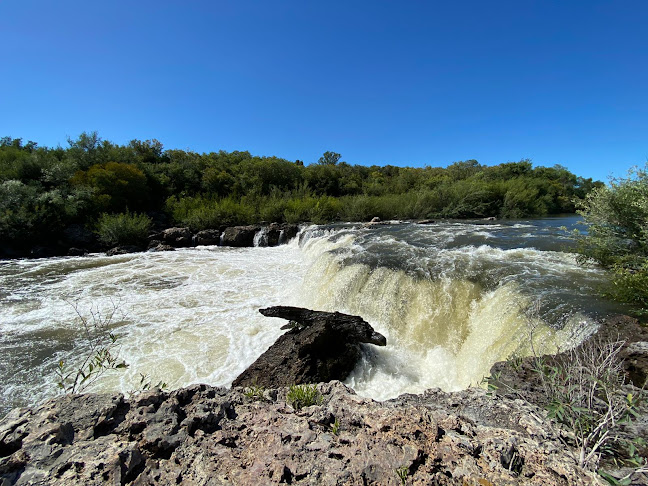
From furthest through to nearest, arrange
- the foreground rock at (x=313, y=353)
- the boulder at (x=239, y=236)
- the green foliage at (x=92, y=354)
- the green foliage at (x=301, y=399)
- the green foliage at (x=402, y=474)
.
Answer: the boulder at (x=239, y=236)
the green foliage at (x=92, y=354)
the foreground rock at (x=313, y=353)
the green foliage at (x=301, y=399)
the green foliage at (x=402, y=474)

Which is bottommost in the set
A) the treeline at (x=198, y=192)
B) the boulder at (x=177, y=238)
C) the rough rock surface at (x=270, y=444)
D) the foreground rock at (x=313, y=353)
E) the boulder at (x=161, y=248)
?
the foreground rock at (x=313, y=353)

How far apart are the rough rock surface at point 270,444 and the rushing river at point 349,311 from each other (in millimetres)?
1013

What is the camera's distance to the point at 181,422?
159 cm

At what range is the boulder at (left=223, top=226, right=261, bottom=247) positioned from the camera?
17.0 meters

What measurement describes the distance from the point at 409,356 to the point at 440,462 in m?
4.11

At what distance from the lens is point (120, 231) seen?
15555 millimetres

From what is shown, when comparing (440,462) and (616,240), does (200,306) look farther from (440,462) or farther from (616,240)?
(616,240)

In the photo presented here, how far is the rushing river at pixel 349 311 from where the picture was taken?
442cm

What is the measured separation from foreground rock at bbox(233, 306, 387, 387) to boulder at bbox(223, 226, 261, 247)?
12813 millimetres

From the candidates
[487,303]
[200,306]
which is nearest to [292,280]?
[200,306]

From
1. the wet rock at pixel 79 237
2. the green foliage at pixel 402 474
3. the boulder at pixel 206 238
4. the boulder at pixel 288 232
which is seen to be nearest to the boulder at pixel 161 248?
the boulder at pixel 206 238

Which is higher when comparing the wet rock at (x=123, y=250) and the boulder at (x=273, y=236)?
the boulder at (x=273, y=236)

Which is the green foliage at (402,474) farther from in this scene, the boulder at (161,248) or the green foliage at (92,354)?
the boulder at (161,248)

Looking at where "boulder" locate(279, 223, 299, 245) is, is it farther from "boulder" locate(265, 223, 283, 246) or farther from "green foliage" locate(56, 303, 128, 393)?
"green foliage" locate(56, 303, 128, 393)
